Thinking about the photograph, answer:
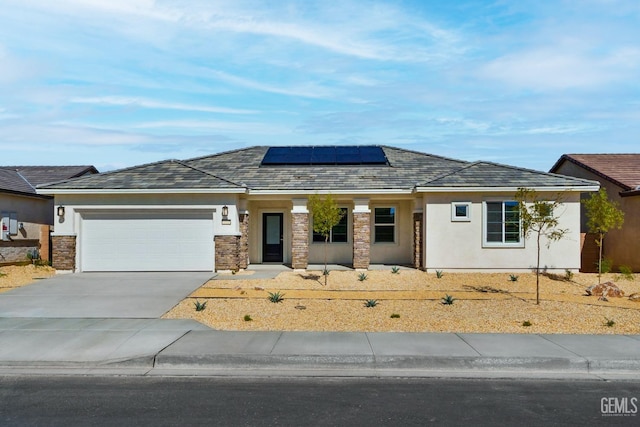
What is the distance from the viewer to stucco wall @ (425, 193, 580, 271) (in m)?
17.9

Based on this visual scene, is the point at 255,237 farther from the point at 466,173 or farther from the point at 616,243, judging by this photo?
the point at 616,243

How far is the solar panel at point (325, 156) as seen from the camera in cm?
2190

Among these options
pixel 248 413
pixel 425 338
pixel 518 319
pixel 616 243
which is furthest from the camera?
pixel 616 243

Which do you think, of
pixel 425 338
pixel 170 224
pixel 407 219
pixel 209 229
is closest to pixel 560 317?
pixel 425 338

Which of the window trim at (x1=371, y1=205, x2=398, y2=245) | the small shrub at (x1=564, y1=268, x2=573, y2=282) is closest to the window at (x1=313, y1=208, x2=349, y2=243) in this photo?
the window trim at (x1=371, y1=205, x2=398, y2=245)

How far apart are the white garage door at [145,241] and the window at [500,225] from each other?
9.96 metres

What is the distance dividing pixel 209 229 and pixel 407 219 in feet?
26.5

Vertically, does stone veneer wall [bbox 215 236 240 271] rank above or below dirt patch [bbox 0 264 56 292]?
above

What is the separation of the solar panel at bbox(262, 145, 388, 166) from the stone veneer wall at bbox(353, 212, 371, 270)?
3.82 m

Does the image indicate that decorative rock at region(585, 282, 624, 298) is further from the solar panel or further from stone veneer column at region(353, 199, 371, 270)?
the solar panel

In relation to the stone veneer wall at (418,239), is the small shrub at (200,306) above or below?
below

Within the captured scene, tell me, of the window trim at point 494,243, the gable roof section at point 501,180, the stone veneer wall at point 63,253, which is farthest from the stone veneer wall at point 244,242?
the window trim at point 494,243

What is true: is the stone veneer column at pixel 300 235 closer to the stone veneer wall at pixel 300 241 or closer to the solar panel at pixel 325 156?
the stone veneer wall at pixel 300 241

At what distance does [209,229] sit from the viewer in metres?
18.1
